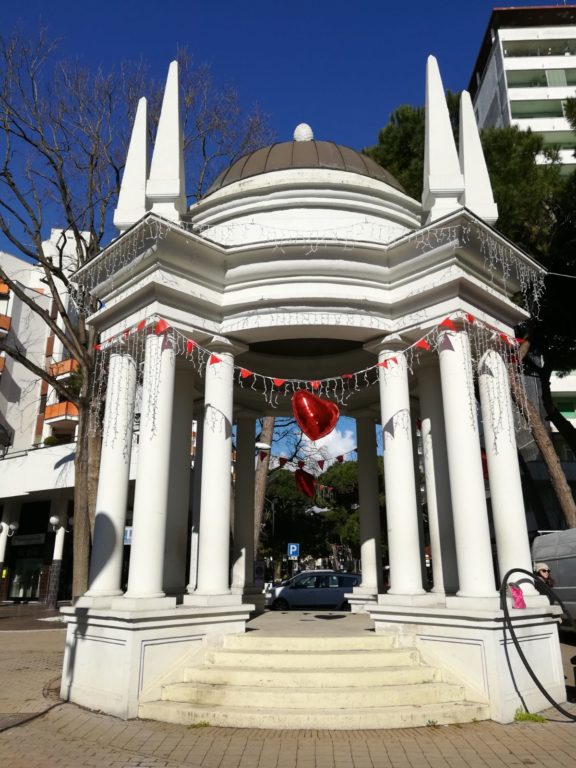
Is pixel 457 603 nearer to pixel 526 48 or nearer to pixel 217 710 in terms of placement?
pixel 217 710

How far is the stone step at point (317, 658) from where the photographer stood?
7.32 metres

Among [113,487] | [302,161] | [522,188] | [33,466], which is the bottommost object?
[113,487]

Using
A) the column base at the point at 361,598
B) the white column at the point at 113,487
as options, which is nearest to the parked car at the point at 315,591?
the column base at the point at 361,598

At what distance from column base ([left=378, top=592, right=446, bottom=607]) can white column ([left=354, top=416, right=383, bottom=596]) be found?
4.13 metres

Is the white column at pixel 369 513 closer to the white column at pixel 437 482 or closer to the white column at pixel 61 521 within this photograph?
the white column at pixel 437 482

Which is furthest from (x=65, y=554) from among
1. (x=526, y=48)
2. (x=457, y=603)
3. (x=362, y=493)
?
(x=526, y=48)

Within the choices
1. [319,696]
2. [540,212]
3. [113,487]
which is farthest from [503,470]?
[540,212]

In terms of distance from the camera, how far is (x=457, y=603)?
7.56 metres

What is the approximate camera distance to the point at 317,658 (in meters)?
7.35

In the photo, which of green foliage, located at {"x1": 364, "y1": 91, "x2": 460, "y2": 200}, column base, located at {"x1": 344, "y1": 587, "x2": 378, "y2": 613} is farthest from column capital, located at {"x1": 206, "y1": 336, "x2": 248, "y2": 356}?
green foliage, located at {"x1": 364, "y1": 91, "x2": 460, "y2": 200}

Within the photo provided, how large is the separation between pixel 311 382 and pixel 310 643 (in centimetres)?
400

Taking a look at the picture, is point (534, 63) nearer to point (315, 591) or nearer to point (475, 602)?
point (315, 591)

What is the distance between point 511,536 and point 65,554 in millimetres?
27617

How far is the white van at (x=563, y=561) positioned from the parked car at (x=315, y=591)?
6.16 metres
